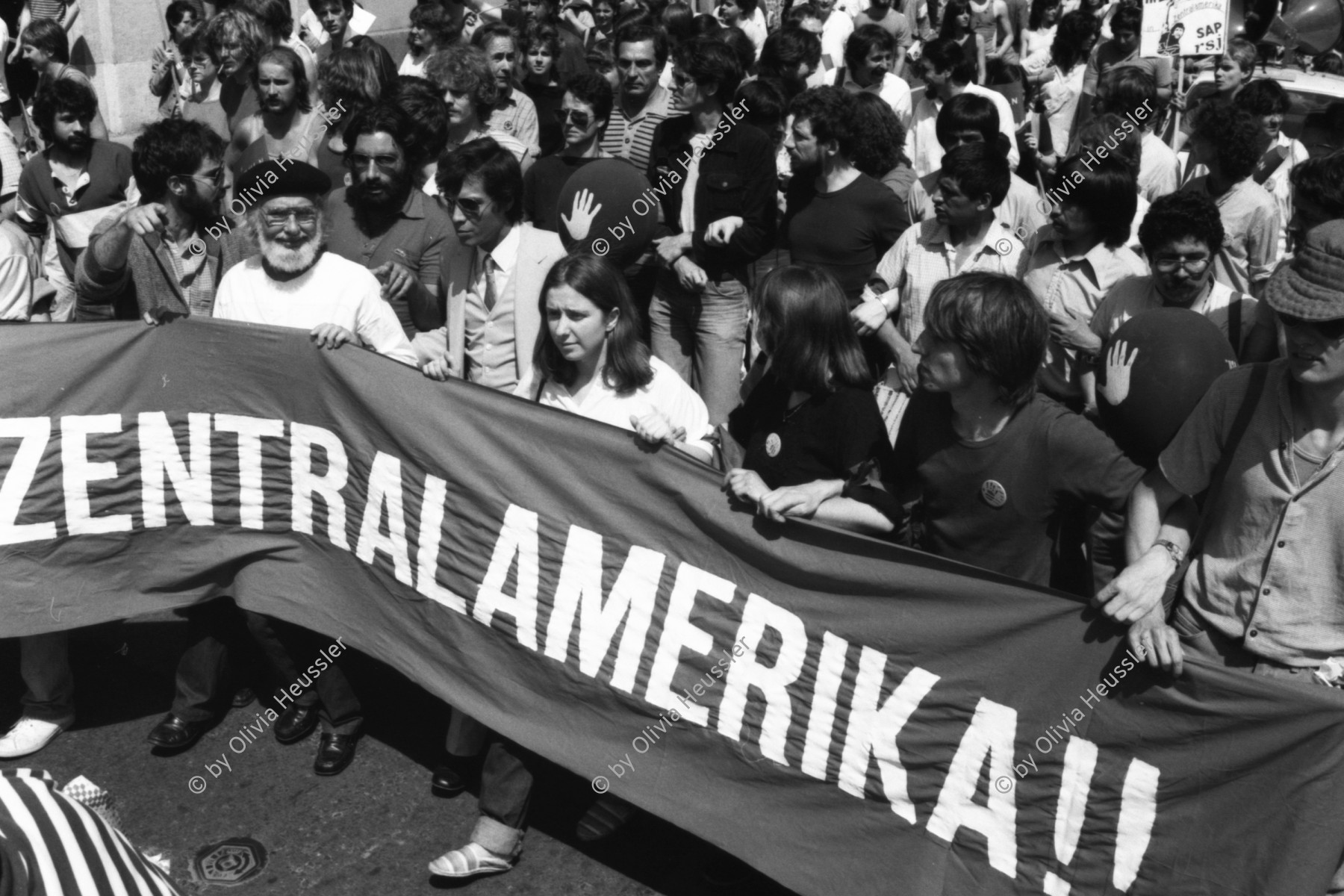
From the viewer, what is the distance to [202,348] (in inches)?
200

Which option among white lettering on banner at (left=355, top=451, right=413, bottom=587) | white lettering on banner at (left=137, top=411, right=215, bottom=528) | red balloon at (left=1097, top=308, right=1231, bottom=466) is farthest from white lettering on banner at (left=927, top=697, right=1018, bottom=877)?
white lettering on banner at (left=137, top=411, right=215, bottom=528)

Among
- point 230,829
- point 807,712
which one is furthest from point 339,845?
point 807,712

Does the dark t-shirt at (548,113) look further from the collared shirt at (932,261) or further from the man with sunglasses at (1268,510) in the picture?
the man with sunglasses at (1268,510)

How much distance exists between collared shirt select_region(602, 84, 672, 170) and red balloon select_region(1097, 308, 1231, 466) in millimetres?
3736

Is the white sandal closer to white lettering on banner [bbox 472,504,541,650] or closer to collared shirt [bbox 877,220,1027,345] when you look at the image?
white lettering on banner [bbox 472,504,541,650]

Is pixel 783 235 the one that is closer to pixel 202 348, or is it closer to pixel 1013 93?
pixel 202 348

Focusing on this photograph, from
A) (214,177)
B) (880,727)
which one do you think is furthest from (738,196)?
(880,727)

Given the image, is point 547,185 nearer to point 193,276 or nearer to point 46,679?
point 193,276

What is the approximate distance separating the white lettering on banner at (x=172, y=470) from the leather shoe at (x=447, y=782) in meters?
1.24

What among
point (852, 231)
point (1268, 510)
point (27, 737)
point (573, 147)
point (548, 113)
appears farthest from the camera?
point (548, 113)

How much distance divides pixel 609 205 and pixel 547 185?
34.0 inches

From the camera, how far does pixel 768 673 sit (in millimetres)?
4008

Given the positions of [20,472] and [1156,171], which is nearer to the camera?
[20,472]

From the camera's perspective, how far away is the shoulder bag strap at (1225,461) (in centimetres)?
343
